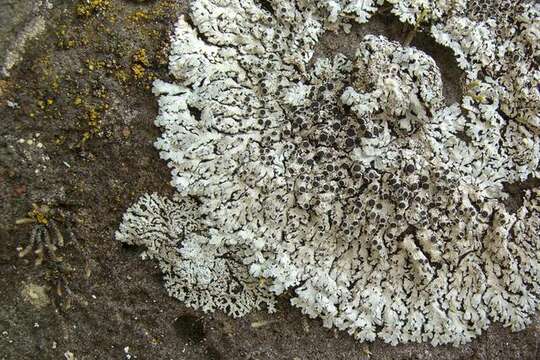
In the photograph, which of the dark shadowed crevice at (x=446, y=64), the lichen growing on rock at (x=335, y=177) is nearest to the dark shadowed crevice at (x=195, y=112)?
the lichen growing on rock at (x=335, y=177)

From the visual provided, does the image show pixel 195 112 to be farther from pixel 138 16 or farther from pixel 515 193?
pixel 515 193

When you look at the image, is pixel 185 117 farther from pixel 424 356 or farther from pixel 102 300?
pixel 424 356

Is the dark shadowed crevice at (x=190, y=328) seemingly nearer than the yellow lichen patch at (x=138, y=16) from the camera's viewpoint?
No

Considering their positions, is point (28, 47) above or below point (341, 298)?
above

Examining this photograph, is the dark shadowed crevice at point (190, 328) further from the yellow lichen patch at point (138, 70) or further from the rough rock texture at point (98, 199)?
the yellow lichen patch at point (138, 70)

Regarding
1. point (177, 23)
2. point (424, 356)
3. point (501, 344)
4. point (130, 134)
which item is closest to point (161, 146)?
point (130, 134)
